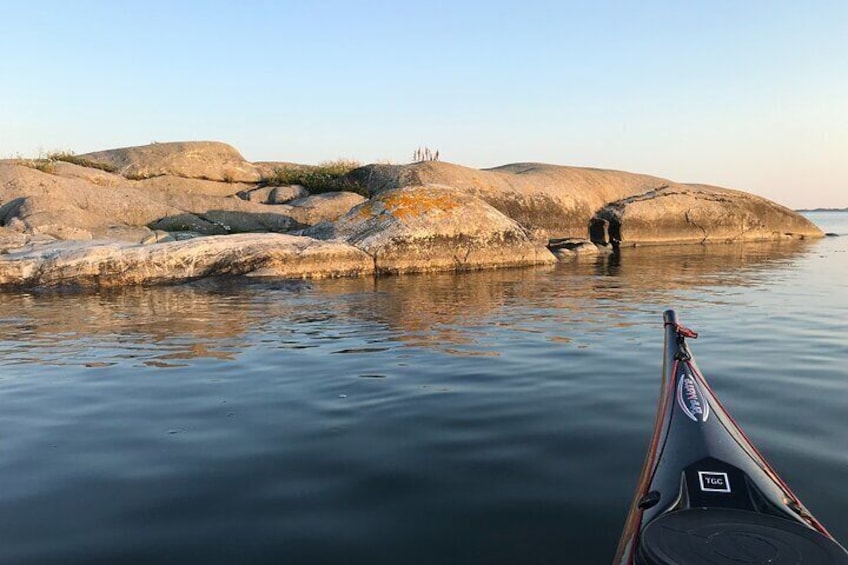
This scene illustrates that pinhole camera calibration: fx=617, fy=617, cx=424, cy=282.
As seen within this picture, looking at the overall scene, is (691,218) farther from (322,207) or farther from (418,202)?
(322,207)

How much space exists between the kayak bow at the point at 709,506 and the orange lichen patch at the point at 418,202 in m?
11.9

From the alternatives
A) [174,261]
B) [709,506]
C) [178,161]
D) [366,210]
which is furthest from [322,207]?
[709,506]

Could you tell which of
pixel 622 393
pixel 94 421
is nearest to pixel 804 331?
pixel 622 393

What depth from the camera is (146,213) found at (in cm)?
1789

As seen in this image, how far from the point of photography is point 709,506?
89.6 inches

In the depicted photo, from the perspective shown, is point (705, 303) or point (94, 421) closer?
point (94, 421)

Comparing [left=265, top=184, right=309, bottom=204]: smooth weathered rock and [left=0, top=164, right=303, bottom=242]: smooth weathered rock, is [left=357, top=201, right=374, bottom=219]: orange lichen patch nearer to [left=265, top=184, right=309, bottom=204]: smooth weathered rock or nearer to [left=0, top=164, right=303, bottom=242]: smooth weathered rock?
[left=0, top=164, right=303, bottom=242]: smooth weathered rock

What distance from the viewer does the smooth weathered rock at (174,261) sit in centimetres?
1198

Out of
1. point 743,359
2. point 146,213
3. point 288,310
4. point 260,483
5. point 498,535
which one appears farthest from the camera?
point 146,213

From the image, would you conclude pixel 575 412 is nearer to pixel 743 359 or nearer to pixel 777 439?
pixel 777 439

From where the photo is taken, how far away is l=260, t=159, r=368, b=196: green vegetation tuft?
74.0ft

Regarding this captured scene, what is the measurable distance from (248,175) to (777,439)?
22.9m

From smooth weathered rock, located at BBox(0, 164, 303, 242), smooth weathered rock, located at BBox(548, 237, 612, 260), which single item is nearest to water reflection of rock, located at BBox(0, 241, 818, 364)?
smooth weathered rock, located at BBox(548, 237, 612, 260)

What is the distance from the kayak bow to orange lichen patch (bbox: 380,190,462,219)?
1194 centimetres
